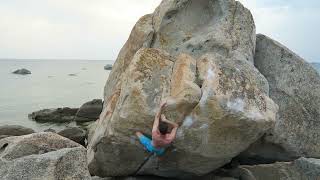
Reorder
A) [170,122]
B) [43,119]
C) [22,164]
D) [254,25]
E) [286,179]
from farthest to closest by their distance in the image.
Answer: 1. [43,119]
2. [254,25]
3. [286,179]
4. [22,164]
5. [170,122]

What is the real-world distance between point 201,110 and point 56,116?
31.9 metres

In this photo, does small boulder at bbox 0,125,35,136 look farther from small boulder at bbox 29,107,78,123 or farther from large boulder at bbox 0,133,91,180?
large boulder at bbox 0,133,91,180

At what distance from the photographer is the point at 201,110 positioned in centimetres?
1085

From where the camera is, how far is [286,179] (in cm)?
1418

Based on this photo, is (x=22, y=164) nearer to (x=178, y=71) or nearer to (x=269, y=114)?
(x=178, y=71)

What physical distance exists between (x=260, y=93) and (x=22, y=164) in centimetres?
620

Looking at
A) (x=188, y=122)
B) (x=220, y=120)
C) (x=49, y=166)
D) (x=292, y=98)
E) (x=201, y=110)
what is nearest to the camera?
(x=220, y=120)

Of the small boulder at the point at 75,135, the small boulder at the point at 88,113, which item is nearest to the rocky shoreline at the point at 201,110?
the small boulder at the point at 75,135

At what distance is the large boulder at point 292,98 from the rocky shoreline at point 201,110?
3cm

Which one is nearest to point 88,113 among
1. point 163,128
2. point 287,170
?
point 287,170

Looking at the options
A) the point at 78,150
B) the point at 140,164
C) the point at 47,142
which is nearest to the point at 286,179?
the point at 140,164

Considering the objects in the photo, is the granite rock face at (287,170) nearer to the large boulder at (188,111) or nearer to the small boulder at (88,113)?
the large boulder at (188,111)

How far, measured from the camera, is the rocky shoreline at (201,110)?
11.1 meters

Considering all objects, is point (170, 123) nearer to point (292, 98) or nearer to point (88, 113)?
point (292, 98)
